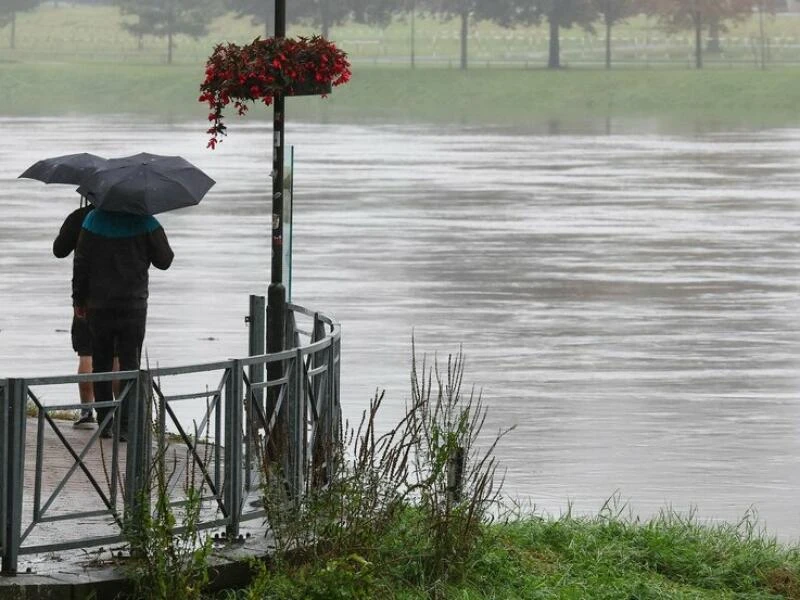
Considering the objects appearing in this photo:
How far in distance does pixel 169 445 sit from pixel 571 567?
1947 millimetres

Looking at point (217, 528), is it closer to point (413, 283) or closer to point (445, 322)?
point (445, 322)

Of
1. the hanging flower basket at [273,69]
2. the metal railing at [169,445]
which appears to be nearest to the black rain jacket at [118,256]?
the hanging flower basket at [273,69]

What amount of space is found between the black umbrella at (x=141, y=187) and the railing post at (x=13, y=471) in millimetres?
3118

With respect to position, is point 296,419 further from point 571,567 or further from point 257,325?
point 257,325

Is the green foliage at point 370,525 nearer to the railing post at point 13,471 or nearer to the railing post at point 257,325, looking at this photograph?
the railing post at point 13,471

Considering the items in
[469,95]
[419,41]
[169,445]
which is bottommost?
[169,445]

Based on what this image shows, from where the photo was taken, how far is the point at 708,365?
55.1 feet

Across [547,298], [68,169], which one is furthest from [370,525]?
[547,298]

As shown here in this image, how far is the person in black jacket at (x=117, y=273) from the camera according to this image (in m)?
10.9

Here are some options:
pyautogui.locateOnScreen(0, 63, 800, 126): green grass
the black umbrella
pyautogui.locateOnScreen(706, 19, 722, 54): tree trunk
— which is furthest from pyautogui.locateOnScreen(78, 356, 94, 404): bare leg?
pyautogui.locateOnScreen(706, 19, 722, 54): tree trunk

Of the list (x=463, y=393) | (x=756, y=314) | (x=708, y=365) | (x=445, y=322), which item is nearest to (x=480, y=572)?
(x=463, y=393)

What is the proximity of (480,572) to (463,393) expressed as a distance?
6295 millimetres

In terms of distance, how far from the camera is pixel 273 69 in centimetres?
1013

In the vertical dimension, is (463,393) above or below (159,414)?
below
